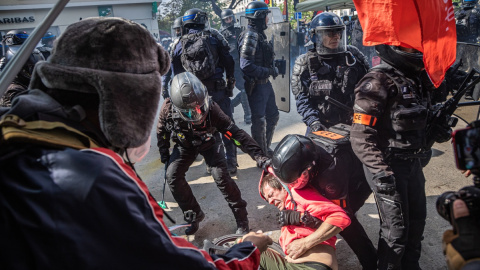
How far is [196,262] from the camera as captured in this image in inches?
44.8

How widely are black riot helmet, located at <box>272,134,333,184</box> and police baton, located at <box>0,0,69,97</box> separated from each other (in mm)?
1655

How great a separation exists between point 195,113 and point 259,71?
6.74 ft

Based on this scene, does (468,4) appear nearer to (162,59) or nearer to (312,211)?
(312,211)

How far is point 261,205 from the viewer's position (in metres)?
4.12

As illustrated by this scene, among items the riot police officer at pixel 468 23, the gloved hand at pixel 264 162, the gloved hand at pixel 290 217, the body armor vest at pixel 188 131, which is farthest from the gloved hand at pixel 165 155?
the riot police officer at pixel 468 23

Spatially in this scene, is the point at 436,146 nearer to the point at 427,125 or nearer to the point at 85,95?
the point at 427,125

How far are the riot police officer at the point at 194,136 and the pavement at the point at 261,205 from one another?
0.83 ft

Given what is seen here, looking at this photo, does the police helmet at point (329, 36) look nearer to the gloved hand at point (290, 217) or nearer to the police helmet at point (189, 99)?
the police helmet at point (189, 99)

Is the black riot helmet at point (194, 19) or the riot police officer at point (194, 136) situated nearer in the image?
the riot police officer at point (194, 136)

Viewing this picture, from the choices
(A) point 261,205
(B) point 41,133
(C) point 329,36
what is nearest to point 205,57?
(C) point 329,36

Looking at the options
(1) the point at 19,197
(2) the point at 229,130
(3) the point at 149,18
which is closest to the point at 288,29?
(2) the point at 229,130

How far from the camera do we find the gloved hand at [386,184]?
7.55 feet

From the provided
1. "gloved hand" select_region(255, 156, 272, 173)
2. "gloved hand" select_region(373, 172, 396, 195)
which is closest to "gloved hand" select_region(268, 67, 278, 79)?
"gloved hand" select_region(255, 156, 272, 173)

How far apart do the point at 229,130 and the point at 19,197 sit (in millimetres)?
2509
